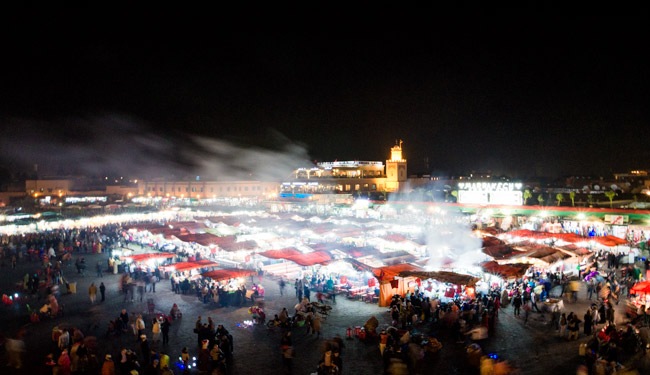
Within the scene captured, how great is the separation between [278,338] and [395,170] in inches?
2556

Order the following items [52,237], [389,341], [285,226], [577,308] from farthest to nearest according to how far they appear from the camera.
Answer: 1. [52,237]
2. [285,226]
3. [577,308]
4. [389,341]

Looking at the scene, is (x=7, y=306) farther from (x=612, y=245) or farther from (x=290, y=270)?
(x=612, y=245)

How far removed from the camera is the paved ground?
344 inches

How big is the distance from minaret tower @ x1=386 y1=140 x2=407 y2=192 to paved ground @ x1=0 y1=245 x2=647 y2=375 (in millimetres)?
60367

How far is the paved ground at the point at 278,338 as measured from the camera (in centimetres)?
875

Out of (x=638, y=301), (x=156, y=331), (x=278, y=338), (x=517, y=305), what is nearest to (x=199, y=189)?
(x=156, y=331)

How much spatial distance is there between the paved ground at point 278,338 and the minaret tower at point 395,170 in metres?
60.4

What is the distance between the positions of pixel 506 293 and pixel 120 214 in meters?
34.1

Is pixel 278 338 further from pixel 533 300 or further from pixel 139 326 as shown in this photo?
pixel 533 300

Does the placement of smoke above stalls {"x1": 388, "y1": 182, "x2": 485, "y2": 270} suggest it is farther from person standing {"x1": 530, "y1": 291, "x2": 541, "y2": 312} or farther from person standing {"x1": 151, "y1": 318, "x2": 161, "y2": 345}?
person standing {"x1": 151, "y1": 318, "x2": 161, "y2": 345}

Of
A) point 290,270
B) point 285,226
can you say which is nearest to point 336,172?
point 285,226

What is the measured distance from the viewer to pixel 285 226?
25.2 m

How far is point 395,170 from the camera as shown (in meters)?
73.9

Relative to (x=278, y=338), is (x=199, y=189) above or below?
above
